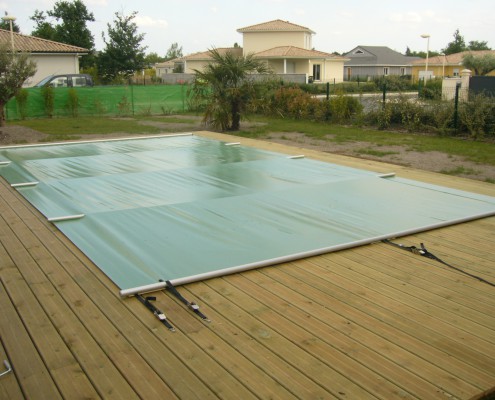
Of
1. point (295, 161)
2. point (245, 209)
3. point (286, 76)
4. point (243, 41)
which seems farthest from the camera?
point (243, 41)

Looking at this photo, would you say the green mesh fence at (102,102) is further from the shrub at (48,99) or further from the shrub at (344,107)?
the shrub at (344,107)

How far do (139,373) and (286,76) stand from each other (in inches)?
1124

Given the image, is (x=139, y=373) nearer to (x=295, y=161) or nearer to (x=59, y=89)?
(x=295, y=161)

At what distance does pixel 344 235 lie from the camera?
394 cm

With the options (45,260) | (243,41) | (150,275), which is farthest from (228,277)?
(243,41)

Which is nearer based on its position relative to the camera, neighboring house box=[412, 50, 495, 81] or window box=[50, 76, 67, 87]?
window box=[50, 76, 67, 87]

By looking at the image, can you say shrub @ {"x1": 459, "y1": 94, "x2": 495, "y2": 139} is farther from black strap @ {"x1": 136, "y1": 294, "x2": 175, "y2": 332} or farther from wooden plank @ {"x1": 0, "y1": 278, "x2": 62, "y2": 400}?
wooden plank @ {"x1": 0, "y1": 278, "x2": 62, "y2": 400}

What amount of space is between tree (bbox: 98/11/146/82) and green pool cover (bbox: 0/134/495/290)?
27.5m

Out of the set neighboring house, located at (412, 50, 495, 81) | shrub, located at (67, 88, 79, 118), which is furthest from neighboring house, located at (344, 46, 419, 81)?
shrub, located at (67, 88, 79, 118)

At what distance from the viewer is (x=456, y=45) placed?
63.4 m

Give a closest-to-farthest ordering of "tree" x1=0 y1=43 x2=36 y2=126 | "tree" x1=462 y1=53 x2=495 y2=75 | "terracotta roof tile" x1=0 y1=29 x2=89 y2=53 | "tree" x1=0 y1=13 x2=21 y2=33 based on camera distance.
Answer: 1. "tree" x1=0 y1=43 x2=36 y2=126
2. "terracotta roof tile" x1=0 y1=29 x2=89 y2=53
3. "tree" x1=462 y1=53 x2=495 y2=75
4. "tree" x1=0 y1=13 x2=21 y2=33

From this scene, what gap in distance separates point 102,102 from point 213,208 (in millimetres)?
12644

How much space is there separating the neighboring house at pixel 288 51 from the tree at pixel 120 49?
12.2ft

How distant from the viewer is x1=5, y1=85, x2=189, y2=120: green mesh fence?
15.0 meters
